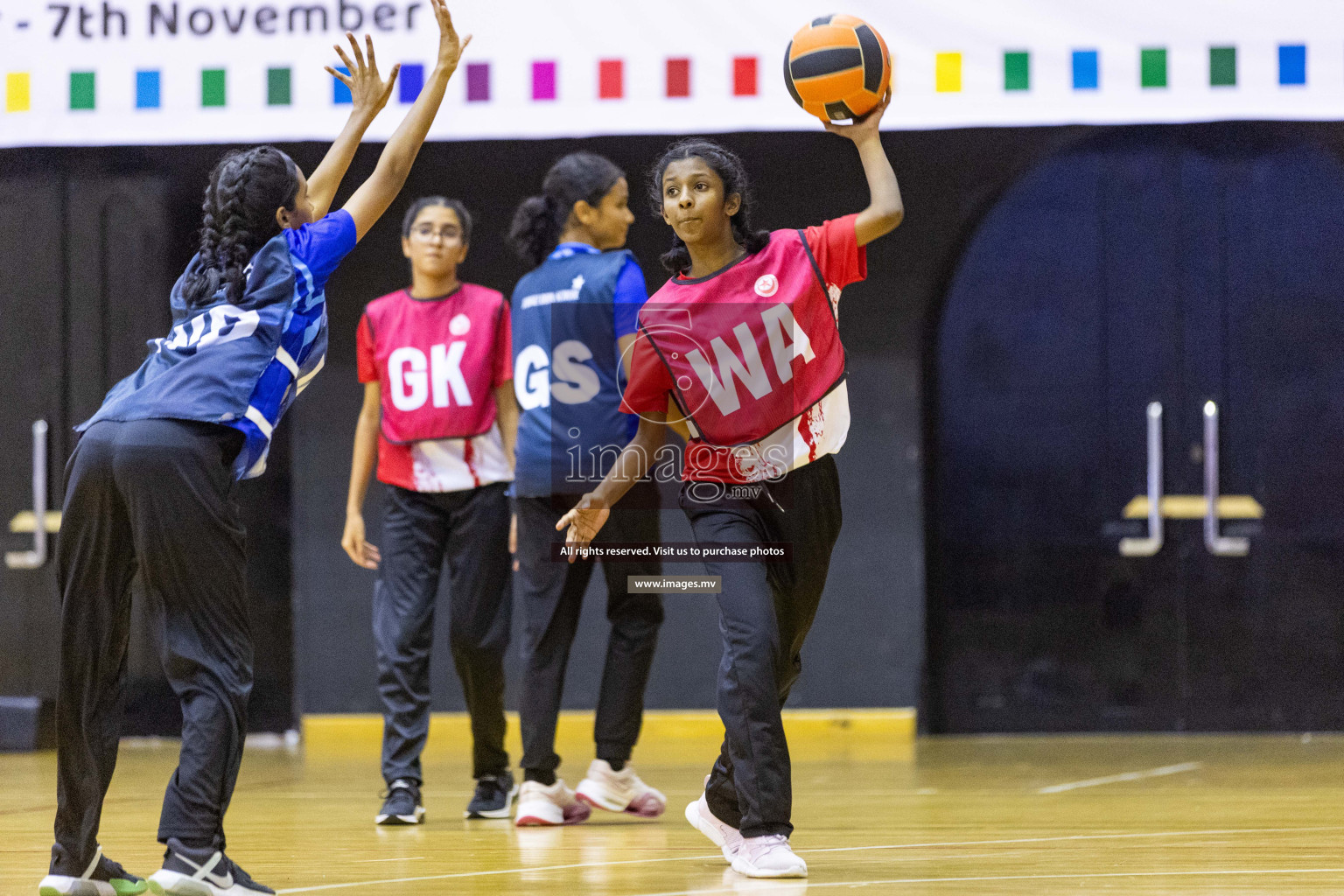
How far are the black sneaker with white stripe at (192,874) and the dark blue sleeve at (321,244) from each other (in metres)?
1.02

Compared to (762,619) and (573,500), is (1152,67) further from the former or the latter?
(762,619)

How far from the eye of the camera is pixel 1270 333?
5895mm

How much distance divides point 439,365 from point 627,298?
580 mm

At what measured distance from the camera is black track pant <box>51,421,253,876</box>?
2.51 meters

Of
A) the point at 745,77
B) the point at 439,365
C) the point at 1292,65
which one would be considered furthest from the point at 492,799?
the point at 1292,65

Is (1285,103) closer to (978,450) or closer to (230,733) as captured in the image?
(978,450)

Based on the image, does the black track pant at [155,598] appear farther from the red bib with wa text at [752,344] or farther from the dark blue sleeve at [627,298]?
the dark blue sleeve at [627,298]

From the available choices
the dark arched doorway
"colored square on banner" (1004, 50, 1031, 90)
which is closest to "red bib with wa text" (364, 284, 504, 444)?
"colored square on banner" (1004, 50, 1031, 90)

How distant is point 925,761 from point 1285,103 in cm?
251

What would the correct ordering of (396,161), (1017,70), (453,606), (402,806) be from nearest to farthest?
1. (396,161)
2. (402,806)
3. (453,606)
4. (1017,70)

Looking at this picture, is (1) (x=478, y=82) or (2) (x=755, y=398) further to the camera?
(1) (x=478, y=82)

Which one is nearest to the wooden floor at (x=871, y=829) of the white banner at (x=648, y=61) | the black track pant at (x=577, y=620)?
the black track pant at (x=577, y=620)

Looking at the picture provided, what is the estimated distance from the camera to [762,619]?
114 inches

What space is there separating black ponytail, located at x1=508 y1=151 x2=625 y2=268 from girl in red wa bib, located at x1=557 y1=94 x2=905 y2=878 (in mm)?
998
